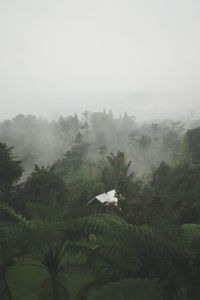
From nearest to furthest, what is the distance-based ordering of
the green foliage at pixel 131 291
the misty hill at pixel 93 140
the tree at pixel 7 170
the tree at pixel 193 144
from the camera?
the green foliage at pixel 131 291 → the tree at pixel 7 170 → the tree at pixel 193 144 → the misty hill at pixel 93 140

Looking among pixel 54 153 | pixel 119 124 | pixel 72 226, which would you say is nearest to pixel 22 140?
pixel 54 153

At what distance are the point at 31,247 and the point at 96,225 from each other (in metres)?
1.01

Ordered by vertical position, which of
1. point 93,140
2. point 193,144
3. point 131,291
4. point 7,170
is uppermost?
point 131,291

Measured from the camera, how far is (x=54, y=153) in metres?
70.1

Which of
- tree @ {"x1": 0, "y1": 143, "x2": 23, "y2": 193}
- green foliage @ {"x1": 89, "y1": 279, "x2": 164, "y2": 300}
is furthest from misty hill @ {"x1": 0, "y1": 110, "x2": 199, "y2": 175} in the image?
green foliage @ {"x1": 89, "y1": 279, "x2": 164, "y2": 300}

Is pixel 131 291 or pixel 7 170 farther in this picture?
pixel 7 170

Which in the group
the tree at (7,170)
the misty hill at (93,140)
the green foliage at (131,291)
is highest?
the green foliage at (131,291)

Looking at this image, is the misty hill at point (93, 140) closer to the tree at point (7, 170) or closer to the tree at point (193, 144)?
the tree at point (193, 144)

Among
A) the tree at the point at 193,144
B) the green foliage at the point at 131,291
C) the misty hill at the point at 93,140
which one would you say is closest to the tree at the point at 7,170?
the green foliage at the point at 131,291

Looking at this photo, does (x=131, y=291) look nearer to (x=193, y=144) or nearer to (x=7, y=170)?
(x=7, y=170)

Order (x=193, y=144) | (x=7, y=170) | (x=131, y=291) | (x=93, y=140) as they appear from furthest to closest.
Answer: (x=93, y=140), (x=193, y=144), (x=7, y=170), (x=131, y=291)

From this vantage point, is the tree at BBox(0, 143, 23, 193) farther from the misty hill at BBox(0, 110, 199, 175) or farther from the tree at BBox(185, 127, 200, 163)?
the misty hill at BBox(0, 110, 199, 175)

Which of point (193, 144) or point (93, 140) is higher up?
point (193, 144)

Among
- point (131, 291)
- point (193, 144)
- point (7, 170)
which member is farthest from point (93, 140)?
point (131, 291)
